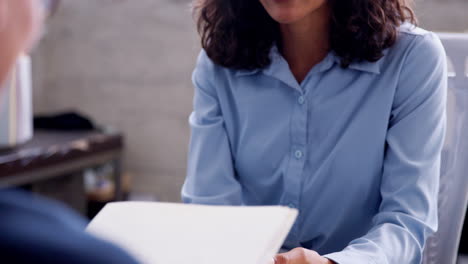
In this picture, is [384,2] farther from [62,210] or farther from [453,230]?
[62,210]

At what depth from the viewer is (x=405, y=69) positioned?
835mm

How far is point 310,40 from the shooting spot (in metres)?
0.96

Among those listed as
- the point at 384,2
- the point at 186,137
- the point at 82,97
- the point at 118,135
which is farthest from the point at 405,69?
the point at 82,97

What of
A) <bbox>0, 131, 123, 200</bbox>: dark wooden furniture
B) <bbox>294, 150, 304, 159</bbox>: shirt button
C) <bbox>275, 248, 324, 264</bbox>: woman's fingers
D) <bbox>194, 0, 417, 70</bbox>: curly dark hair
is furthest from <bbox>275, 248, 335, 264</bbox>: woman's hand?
<bbox>0, 131, 123, 200</bbox>: dark wooden furniture

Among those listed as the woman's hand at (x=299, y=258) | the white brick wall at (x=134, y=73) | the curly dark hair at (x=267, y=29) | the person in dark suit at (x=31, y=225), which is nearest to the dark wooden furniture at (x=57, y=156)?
the white brick wall at (x=134, y=73)

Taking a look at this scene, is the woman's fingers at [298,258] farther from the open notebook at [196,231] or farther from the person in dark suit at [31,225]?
the person in dark suit at [31,225]

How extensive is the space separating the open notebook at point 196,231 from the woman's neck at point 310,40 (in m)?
0.42

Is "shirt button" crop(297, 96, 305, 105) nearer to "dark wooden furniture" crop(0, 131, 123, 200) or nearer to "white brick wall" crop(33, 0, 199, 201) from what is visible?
"dark wooden furniture" crop(0, 131, 123, 200)

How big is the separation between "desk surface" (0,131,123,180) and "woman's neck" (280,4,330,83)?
91 centimetres

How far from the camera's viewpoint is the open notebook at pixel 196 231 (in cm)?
50

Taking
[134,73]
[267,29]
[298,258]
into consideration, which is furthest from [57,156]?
[298,258]

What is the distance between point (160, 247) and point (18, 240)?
0.96ft

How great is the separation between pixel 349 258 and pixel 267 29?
50 centimetres

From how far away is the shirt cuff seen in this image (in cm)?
67
